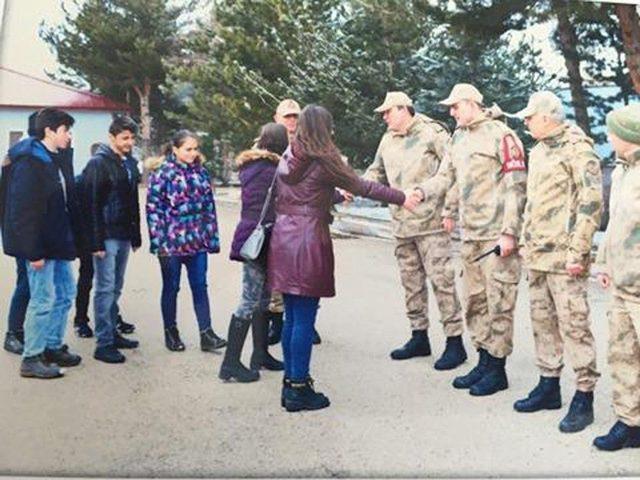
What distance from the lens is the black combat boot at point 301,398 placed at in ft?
9.95

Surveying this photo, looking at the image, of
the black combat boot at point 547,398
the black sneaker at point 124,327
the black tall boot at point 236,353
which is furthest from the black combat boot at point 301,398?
the black combat boot at point 547,398

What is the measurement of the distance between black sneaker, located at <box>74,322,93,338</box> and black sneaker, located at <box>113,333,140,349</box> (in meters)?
0.10

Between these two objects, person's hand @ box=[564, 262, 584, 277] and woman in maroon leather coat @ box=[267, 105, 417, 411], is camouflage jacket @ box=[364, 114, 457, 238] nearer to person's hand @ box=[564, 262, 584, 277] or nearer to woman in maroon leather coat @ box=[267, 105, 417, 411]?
woman in maroon leather coat @ box=[267, 105, 417, 411]

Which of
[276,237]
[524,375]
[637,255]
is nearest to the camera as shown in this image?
[637,255]

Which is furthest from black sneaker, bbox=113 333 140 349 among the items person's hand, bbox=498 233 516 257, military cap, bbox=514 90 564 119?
military cap, bbox=514 90 564 119

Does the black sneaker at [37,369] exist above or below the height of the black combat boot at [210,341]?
below

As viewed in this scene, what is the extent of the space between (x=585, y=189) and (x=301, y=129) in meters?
0.99

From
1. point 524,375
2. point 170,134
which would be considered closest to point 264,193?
point 170,134

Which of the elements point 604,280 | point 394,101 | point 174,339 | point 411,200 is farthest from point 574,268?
point 174,339

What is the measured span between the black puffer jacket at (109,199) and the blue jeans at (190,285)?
0.16 m

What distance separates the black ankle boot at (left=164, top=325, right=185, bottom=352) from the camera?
10.3 feet

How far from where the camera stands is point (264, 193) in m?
3.11

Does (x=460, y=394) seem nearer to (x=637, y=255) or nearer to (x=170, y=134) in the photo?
(x=637, y=255)

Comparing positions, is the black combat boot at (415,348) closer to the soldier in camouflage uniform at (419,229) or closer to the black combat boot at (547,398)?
the soldier in camouflage uniform at (419,229)
